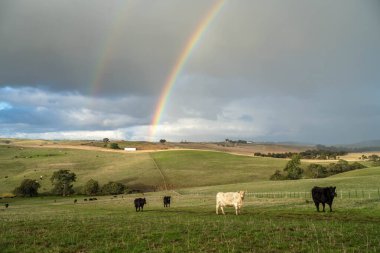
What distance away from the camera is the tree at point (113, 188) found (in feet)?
322

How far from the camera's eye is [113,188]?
99.1 m

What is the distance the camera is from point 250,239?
17516mm

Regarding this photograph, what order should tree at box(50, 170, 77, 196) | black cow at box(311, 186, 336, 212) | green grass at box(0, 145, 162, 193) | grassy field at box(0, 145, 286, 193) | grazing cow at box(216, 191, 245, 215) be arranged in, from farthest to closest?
green grass at box(0, 145, 162, 193) < grassy field at box(0, 145, 286, 193) < tree at box(50, 170, 77, 196) < grazing cow at box(216, 191, 245, 215) < black cow at box(311, 186, 336, 212)

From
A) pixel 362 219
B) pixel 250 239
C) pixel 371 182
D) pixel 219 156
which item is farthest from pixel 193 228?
pixel 219 156

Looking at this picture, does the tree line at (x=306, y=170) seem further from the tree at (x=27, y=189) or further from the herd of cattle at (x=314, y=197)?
the herd of cattle at (x=314, y=197)

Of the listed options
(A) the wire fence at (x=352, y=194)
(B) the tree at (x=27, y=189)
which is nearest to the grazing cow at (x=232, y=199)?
(A) the wire fence at (x=352, y=194)

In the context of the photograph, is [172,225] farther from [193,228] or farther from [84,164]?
[84,164]

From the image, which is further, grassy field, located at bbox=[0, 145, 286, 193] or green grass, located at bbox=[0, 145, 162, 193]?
green grass, located at bbox=[0, 145, 162, 193]

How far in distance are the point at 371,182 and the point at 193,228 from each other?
190ft

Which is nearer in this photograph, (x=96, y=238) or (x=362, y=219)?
(x=96, y=238)

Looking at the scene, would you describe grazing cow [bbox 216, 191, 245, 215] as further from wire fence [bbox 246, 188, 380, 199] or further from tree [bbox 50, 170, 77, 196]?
tree [bbox 50, 170, 77, 196]

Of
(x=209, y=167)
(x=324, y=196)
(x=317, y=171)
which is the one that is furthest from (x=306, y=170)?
(x=324, y=196)

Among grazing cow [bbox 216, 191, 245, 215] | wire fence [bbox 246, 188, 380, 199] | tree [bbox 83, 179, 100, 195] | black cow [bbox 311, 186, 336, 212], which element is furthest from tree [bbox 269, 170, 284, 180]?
black cow [bbox 311, 186, 336, 212]

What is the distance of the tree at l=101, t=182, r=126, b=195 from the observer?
98.2m
